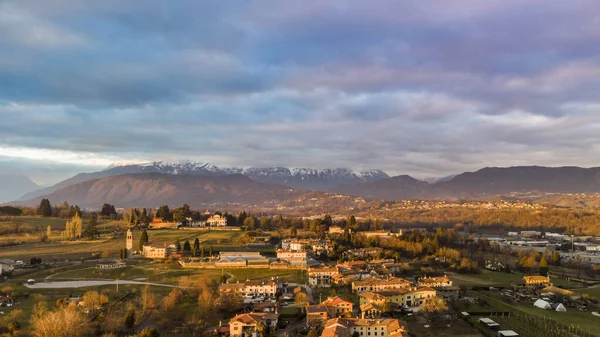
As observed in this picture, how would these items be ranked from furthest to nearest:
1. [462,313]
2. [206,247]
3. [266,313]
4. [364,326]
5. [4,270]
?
[206,247]
[4,270]
[462,313]
[266,313]
[364,326]

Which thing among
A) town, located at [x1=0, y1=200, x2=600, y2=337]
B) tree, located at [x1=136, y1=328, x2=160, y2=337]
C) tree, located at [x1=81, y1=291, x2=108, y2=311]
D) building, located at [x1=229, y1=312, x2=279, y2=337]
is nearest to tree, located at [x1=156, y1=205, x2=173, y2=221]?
town, located at [x1=0, y1=200, x2=600, y2=337]

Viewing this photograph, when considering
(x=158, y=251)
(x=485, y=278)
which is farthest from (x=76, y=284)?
(x=485, y=278)

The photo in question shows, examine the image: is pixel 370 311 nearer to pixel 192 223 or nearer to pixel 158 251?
pixel 158 251

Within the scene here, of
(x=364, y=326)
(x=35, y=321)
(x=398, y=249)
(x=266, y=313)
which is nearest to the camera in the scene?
(x=35, y=321)

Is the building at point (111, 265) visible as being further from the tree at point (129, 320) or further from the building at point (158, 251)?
the tree at point (129, 320)

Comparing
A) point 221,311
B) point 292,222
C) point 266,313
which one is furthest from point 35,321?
point 292,222

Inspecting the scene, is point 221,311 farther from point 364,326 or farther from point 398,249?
point 398,249
